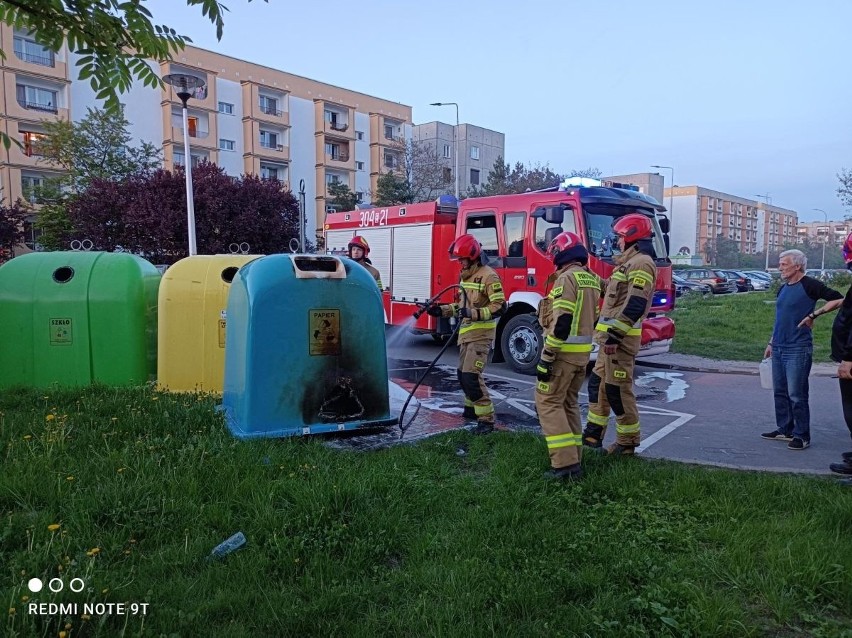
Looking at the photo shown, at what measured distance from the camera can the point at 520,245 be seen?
372 inches

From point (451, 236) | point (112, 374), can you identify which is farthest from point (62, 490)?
point (451, 236)

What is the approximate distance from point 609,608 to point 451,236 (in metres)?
8.70

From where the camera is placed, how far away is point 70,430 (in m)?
4.68

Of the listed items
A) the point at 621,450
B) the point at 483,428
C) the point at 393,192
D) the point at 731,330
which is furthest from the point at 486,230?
A: the point at 393,192

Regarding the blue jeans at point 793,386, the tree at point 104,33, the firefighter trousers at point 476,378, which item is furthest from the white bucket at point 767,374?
the tree at point 104,33

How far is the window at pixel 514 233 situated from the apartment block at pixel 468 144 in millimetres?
45244

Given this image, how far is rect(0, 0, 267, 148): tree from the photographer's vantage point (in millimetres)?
2764

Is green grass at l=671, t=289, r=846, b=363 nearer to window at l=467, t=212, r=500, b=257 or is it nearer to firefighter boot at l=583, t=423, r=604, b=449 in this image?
window at l=467, t=212, r=500, b=257

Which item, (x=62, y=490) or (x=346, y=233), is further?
(x=346, y=233)

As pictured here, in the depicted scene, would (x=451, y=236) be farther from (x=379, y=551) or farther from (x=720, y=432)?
(x=379, y=551)

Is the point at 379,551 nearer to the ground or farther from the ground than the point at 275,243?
nearer to the ground

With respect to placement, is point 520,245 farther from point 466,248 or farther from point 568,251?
point 568,251

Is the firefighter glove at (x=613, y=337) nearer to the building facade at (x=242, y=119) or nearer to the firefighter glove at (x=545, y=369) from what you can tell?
the firefighter glove at (x=545, y=369)

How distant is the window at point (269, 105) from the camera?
4741 centimetres
